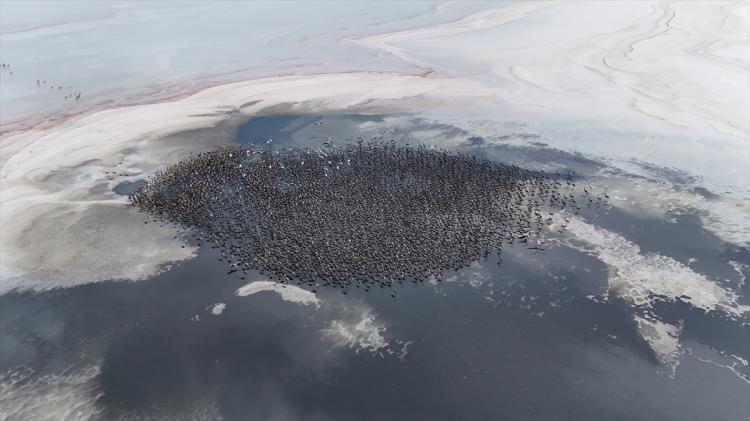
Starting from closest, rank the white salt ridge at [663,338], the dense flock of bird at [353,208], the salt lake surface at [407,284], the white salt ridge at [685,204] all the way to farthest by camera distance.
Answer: the salt lake surface at [407,284] < the white salt ridge at [663,338] < the dense flock of bird at [353,208] < the white salt ridge at [685,204]

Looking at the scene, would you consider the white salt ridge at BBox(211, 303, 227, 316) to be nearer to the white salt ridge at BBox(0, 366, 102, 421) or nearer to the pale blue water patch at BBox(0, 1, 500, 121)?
the white salt ridge at BBox(0, 366, 102, 421)

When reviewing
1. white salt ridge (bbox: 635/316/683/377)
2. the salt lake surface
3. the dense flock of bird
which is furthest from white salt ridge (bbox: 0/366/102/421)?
white salt ridge (bbox: 635/316/683/377)

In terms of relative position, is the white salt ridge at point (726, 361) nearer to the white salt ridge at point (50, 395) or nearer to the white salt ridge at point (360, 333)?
the white salt ridge at point (360, 333)

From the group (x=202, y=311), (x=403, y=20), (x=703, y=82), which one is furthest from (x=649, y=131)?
(x=403, y=20)

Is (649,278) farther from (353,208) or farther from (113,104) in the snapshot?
(113,104)

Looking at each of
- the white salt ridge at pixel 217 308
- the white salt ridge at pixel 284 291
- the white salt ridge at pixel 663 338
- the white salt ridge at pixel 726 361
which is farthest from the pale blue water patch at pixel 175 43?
the white salt ridge at pixel 726 361

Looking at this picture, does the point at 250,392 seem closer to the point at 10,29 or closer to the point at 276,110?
the point at 276,110

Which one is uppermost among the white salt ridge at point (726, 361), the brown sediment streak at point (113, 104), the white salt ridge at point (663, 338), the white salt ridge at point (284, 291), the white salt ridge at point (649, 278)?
the brown sediment streak at point (113, 104)
